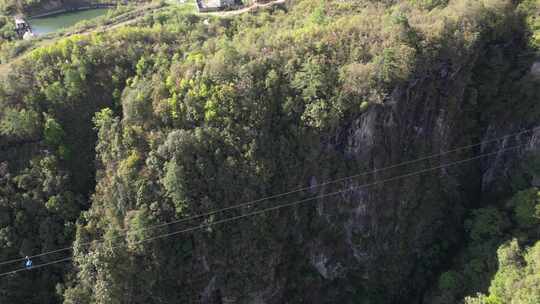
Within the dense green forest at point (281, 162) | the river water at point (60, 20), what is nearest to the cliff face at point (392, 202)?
the dense green forest at point (281, 162)

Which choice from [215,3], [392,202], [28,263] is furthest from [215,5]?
[28,263]

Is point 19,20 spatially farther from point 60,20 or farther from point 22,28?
point 60,20

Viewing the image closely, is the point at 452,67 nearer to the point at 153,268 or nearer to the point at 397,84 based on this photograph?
the point at 397,84

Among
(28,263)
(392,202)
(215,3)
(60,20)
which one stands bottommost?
(392,202)

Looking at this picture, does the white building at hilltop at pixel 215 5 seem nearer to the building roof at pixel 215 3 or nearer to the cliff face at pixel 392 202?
the building roof at pixel 215 3

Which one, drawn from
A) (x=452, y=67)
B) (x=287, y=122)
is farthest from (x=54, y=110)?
(x=452, y=67)

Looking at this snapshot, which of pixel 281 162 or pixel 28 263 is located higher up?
pixel 281 162
